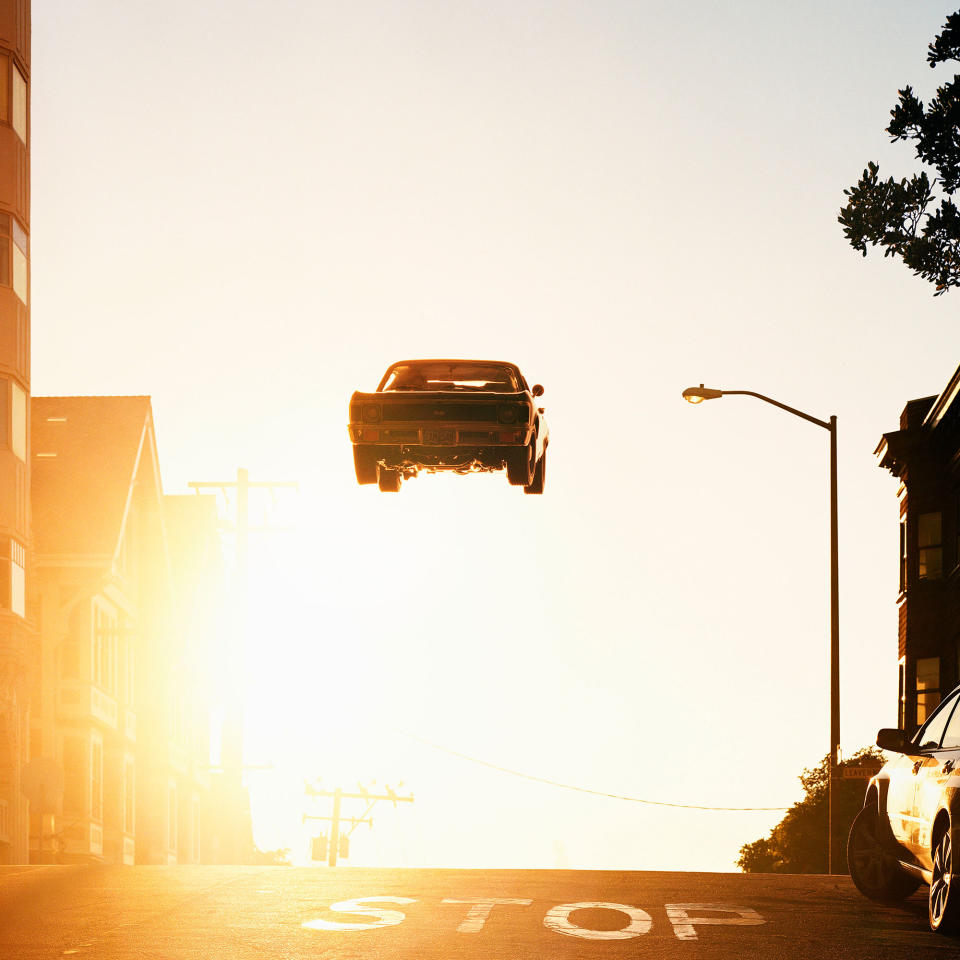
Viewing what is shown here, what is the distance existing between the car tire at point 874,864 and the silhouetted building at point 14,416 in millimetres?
25518

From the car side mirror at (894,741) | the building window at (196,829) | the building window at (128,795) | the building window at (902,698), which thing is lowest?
the building window at (196,829)

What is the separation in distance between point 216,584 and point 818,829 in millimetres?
22281

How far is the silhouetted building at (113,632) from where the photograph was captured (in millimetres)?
44281

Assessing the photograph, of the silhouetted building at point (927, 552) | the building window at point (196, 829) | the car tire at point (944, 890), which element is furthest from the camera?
the building window at point (196, 829)

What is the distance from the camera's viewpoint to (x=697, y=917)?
13820mm

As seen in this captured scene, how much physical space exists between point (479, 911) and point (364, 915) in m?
0.92

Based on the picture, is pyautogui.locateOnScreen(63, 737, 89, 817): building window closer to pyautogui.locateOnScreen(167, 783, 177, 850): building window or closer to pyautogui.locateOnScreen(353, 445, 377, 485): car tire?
pyautogui.locateOnScreen(167, 783, 177, 850): building window

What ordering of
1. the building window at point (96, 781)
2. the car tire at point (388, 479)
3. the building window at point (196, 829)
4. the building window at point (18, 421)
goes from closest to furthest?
1. the car tire at point (388, 479)
2. the building window at point (18, 421)
3. the building window at point (96, 781)
4. the building window at point (196, 829)

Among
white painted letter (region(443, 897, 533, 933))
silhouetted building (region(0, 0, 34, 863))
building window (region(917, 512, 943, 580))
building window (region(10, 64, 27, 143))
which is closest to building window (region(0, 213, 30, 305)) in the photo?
silhouetted building (region(0, 0, 34, 863))

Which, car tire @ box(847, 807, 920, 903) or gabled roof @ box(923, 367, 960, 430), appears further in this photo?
gabled roof @ box(923, 367, 960, 430)

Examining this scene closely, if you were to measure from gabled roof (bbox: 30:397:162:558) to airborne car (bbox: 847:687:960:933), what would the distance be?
32273mm

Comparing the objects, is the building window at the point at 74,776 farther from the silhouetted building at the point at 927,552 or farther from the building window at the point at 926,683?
the building window at the point at 926,683

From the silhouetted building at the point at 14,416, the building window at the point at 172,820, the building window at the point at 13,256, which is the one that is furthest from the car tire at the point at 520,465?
the building window at the point at 172,820

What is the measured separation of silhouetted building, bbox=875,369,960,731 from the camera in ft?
143
